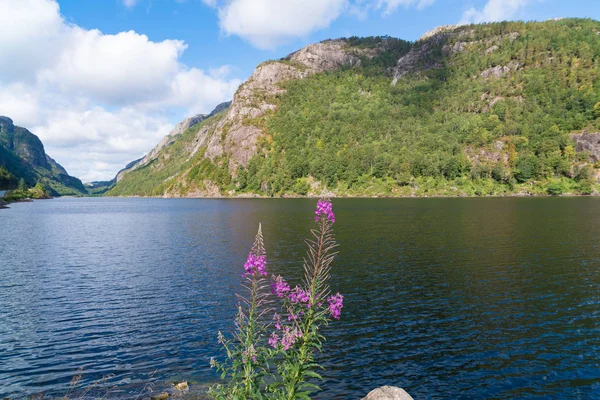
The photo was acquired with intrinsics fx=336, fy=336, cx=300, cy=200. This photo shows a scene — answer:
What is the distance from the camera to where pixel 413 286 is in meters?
34.4

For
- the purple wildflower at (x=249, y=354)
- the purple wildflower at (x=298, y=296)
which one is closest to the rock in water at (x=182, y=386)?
the purple wildflower at (x=249, y=354)

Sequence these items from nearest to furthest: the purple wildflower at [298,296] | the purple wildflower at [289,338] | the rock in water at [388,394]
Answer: the purple wildflower at [289,338] < the purple wildflower at [298,296] < the rock in water at [388,394]

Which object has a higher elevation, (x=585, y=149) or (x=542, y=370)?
(x=585, y=149)

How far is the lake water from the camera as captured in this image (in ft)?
60.1

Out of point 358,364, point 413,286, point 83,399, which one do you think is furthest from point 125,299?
point 413,286

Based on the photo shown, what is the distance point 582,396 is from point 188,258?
45.5 metres

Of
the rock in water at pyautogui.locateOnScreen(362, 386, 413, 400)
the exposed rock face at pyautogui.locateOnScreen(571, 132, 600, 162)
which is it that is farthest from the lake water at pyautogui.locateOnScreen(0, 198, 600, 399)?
the exposed rock face at pyautogui.locateOnScreen(571, 132, 600, 162)

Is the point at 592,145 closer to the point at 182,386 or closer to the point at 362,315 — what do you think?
the point at 362,315

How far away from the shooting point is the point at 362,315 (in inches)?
1071

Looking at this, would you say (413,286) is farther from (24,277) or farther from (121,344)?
(24,277)

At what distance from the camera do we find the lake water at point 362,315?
18328 mm

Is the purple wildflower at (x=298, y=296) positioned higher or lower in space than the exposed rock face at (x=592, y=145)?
lower

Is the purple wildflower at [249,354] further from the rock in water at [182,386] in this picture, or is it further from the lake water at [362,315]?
the rock in water at [182,386]

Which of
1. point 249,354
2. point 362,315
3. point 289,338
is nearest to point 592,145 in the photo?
point 362,315
